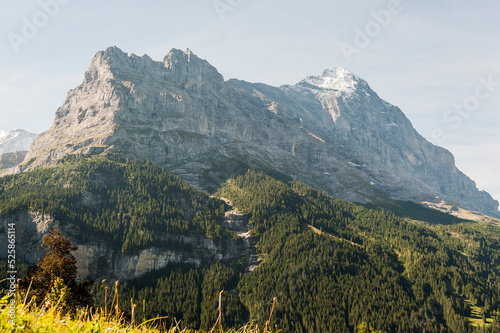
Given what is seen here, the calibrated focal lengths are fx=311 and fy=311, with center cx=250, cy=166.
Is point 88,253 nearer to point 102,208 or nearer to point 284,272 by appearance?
point 102,208

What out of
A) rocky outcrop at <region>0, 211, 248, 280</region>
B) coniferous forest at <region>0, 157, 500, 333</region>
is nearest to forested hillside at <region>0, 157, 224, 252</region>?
coniferous forest at <region>0, 157, 500, 333</region>

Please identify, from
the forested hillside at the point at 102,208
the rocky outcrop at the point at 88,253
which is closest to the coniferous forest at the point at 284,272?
the forested hillside at the point at 102,208

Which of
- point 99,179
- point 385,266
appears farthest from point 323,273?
point 99,179

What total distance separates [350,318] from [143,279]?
A: 311ft

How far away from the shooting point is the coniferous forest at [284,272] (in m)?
124

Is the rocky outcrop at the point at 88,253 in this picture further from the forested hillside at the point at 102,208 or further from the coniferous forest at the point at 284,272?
the forested hillside at the point at 102,208

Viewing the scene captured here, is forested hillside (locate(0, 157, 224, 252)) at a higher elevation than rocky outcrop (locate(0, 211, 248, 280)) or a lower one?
higher

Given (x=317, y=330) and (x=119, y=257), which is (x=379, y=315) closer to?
(x=317, y=330)

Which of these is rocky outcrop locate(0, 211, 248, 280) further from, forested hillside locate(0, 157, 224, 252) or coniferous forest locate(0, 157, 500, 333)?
forested hillside locate(0, 157, 224, 252)

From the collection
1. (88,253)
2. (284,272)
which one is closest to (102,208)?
(88,253)

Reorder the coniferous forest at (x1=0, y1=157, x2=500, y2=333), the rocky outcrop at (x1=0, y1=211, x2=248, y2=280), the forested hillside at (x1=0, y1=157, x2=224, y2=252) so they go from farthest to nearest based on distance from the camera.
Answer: the forested hillside at (x1=0, y1=157, x2=224, y2=252), the rocky outcrop at (x1=0, y1=211, x2=248, y2=280), the coniferous forest at (x1=0, y1=157, x2=500, y2=333)

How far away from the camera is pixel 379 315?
122m

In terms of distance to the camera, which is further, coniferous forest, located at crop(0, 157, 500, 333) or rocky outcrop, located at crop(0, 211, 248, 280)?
rocky outcrop, located at crop(0, 211, 248, 280)

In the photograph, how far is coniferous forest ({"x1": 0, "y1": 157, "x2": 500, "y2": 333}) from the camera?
124 m
